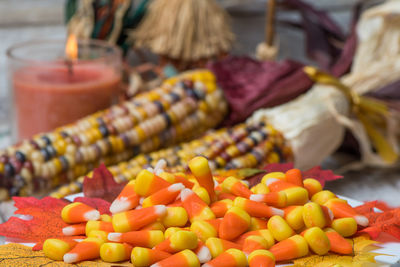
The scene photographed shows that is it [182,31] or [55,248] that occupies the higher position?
[182,31]

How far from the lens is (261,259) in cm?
29

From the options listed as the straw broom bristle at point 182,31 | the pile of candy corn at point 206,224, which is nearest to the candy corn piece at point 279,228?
the pile of candy corn at point 206,224

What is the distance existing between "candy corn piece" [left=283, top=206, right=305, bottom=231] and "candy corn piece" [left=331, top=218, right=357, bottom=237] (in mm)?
22

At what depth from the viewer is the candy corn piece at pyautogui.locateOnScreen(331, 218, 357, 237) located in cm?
34

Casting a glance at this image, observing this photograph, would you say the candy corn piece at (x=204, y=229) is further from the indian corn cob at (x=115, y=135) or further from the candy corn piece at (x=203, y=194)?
the indian corn cob at (x=115, y=135)

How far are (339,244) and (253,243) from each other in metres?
0.06

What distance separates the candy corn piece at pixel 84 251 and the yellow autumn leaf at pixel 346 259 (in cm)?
12

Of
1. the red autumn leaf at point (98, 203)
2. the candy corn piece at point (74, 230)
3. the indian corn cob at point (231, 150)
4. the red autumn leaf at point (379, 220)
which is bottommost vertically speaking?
the indian corn cob at point (231, 150)

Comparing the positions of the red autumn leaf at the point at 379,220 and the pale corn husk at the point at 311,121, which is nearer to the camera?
the red autumn leaf at the point at 379,220

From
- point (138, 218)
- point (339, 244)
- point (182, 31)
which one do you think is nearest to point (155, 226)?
point (138, 218)

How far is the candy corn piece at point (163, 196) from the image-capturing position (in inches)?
13.4

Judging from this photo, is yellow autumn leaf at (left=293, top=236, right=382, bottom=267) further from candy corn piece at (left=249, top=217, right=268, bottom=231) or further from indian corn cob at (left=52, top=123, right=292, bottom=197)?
indian corn cob at (left=52, top=123, right=292, bottom=197)

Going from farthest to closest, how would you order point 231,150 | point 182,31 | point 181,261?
point 182,31, point 231,150, point 181,261

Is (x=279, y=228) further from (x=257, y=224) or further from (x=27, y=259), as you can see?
(x=27, y=259)
